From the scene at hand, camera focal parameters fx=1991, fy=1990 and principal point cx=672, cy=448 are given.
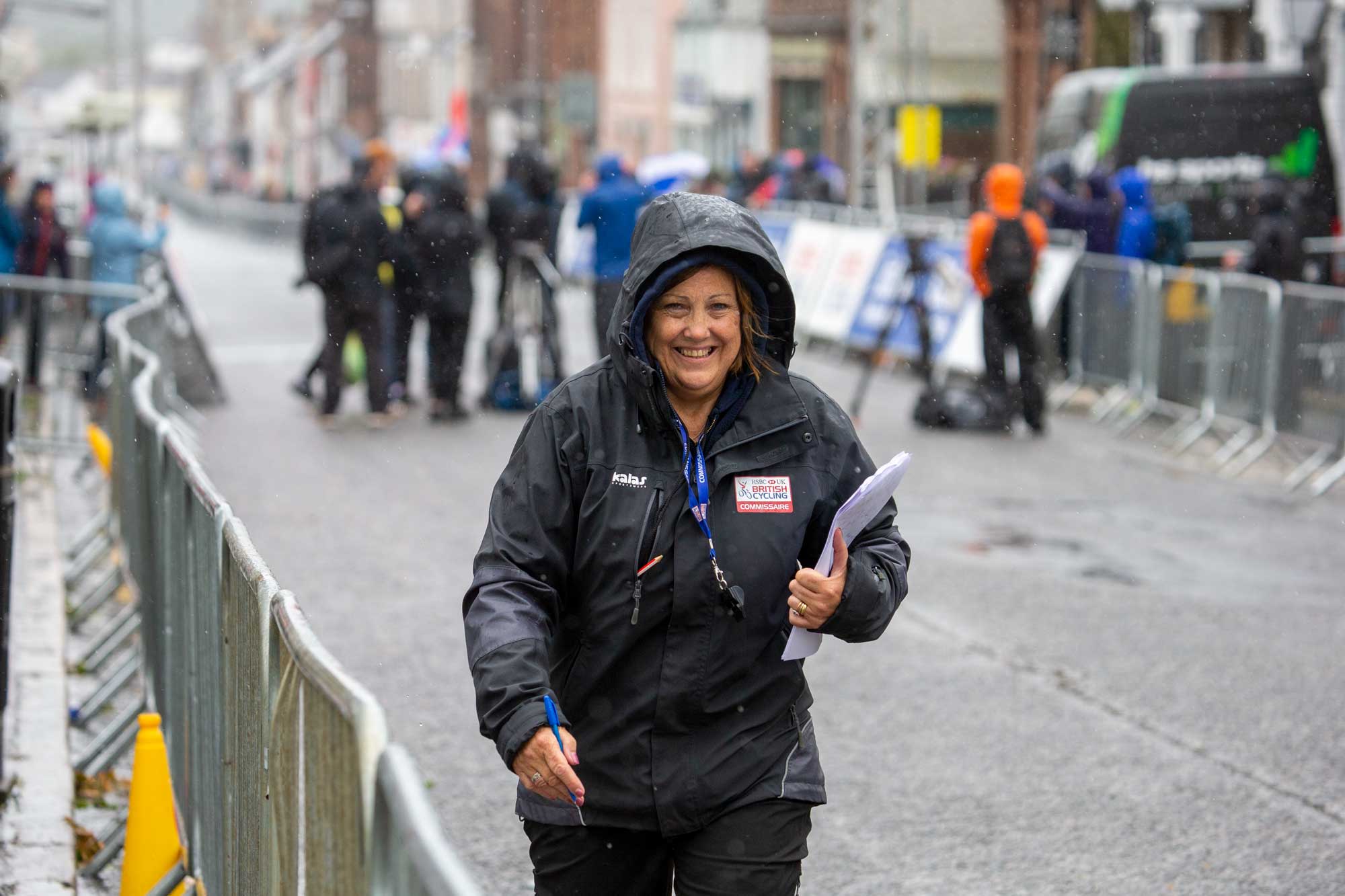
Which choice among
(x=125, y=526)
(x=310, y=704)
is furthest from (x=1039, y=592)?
(x=310, y=704)

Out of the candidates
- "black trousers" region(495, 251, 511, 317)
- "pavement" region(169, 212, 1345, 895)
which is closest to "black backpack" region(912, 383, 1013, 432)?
"pavement" region(169, 212, 1345, 895)

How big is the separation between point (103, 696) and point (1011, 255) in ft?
30.4

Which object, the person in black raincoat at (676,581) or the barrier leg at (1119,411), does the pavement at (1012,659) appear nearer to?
the barrier leg at (1119,411)

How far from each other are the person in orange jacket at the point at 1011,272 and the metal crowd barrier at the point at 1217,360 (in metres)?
1.00

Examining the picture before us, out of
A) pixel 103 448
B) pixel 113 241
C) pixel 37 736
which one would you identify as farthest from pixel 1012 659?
pixel 113 241

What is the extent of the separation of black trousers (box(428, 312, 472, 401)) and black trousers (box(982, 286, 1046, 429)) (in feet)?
13.1

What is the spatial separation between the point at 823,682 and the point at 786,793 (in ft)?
14.6

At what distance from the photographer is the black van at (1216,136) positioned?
21.1m

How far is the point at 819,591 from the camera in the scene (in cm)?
329

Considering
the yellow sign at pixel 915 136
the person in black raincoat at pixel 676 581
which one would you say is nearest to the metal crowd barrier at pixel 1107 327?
the person in black raincoat at pixel 676 581

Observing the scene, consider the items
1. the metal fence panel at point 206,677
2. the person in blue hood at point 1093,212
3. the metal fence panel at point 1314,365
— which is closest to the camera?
the metal fence panel at point 206,677

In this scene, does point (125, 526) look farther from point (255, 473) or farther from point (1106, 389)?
point (1106, 389)

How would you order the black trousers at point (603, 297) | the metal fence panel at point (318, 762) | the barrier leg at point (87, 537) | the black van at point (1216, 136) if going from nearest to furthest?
the metal fence panel at point (318, 762)
the barrier leg at point (87, 537)
the black trousers at point (603, 297)
the black van at point (1216, 136)

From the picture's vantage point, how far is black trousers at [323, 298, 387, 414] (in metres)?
14.7
